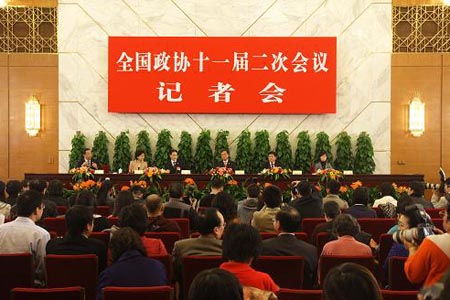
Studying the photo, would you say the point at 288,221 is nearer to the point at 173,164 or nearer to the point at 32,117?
the point at 173,164

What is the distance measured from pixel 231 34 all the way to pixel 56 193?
21.6ft

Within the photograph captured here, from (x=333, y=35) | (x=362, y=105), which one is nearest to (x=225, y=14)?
(x=333, y=35)

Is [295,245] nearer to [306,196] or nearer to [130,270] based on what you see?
[130,270]

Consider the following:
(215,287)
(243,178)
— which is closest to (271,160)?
(243,178)

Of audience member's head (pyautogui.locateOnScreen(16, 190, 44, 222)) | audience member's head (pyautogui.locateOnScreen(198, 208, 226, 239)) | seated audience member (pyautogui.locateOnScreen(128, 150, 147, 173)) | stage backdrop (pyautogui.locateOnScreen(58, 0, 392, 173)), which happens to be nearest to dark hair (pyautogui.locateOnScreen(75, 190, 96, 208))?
audience member's head (pyautogui.locateOnScreen(16, 190, 44, 222))

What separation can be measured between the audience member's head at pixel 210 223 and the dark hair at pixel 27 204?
4.34 ft

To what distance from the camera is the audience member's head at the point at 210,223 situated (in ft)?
14.9

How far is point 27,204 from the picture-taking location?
4969mm

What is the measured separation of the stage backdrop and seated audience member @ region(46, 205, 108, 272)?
8.98 meters

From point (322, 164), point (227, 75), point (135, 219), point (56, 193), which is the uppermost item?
point (227, 75)

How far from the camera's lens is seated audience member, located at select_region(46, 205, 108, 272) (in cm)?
455

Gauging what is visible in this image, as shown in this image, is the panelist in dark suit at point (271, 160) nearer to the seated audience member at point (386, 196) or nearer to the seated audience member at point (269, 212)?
the seated audience member at point (386, 196)

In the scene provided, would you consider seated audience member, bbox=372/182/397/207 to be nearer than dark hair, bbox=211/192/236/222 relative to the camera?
No

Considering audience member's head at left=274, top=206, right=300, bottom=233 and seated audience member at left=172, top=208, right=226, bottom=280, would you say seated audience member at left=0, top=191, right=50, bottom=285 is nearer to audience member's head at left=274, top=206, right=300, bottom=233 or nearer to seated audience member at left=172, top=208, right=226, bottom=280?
seated audience member at left=172, top=208, right=226, bottom=280
